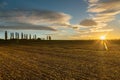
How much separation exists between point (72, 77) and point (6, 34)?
94.5 meters

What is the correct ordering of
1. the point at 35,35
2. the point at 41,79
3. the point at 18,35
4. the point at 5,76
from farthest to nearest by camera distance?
1. the point at 35,35
2. the point at 18,35
3. the point at 5,76
4. the point at 41,79

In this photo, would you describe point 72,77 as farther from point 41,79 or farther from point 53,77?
point 41,79

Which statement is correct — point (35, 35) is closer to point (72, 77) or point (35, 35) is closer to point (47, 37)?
point (47, 37)

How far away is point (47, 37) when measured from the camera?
13562 centimetres

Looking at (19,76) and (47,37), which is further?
(47,37)

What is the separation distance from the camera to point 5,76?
1335 cm

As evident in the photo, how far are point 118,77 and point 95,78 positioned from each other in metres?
1.71

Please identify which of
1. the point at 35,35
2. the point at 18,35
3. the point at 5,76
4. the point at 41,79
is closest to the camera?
the point at 41,79

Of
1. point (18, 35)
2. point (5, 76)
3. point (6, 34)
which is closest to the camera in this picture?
point (5, 76)

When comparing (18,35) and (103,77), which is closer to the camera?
(103,77)

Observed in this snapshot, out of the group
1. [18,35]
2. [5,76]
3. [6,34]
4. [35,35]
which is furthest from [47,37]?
[5,76]

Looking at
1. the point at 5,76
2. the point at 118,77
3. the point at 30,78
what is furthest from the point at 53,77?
the point at 118,77

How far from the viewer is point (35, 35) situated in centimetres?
12862

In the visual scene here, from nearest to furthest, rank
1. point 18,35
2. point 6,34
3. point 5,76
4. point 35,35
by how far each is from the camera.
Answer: point 5,76 → point 6,34 → point 18,35 → point 35,35
